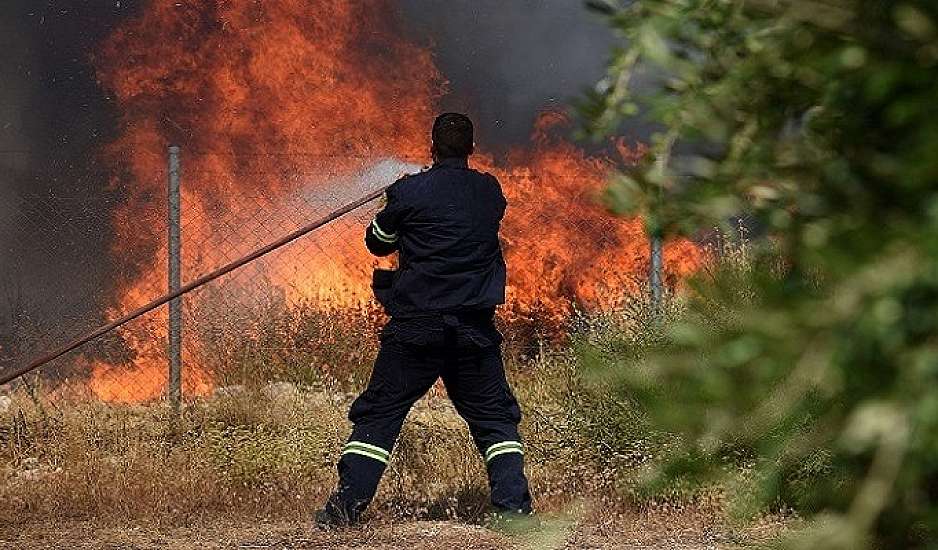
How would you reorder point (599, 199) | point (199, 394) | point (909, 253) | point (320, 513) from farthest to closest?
point (199, 394), point (320, 513), point (599, 199), point (909, 253)

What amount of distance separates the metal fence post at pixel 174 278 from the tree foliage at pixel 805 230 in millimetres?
6390

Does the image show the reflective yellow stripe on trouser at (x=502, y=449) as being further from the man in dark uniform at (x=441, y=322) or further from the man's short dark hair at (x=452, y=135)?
the man's short dark hair at (x=452, y=135)

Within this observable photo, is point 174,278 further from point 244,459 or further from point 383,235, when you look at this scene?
point 383,235

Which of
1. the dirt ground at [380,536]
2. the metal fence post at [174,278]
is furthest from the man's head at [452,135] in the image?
the metal fence post at [174,278]

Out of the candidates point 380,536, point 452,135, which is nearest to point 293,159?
point 452,135

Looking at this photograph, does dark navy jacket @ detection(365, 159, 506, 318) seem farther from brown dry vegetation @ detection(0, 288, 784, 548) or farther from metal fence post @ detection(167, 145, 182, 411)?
metal fence post @ detection(167, 145, 182, 411)

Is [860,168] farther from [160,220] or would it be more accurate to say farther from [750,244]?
[160,220]

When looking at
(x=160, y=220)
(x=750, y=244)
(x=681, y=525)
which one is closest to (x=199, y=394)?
(x=160, y=220)

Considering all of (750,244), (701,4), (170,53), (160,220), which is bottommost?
(750,244)

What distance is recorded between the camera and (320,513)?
5.73m

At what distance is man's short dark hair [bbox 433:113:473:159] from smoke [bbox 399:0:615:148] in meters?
6.39

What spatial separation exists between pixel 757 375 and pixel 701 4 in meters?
0.38

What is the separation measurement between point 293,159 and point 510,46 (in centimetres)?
370

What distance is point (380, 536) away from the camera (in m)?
5.57
